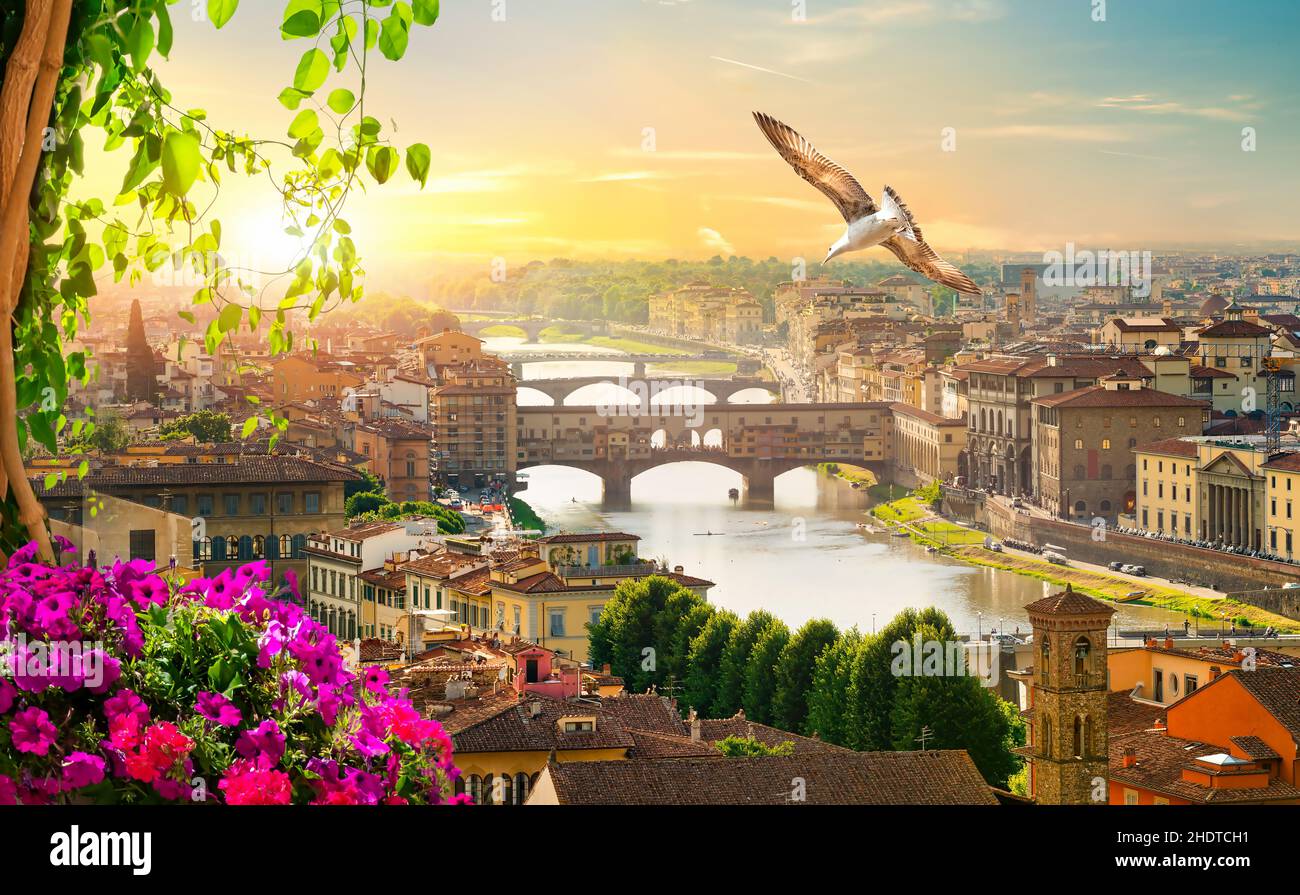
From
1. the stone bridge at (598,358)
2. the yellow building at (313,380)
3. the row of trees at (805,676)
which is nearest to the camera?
the row of trees at (805,676)

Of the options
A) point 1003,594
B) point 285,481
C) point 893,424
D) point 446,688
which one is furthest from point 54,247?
point 893,424

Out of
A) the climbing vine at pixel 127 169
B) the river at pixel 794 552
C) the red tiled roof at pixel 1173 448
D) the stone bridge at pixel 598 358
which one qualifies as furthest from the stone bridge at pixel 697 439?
the climbing vine at pixel 127 169

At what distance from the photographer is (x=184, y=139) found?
18.3 inches

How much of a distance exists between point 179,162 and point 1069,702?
493 centimetres

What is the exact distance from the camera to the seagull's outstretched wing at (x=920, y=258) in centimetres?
81

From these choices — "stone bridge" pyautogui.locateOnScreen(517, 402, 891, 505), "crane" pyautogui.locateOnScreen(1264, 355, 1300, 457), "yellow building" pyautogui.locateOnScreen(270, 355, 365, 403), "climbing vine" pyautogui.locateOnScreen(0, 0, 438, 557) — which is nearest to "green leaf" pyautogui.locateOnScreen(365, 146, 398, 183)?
"climbing vine" pyautogui.locateOnScreen(0, 0, 438, 557)

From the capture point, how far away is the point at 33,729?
14.5 inches

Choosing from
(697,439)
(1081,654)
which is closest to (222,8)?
(1081,654)

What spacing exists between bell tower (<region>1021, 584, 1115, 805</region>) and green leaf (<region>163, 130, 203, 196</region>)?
4.58 m

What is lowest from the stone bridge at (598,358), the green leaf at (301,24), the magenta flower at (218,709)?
the magenta flower at (218,709)

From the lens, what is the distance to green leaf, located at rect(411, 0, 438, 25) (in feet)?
1.53

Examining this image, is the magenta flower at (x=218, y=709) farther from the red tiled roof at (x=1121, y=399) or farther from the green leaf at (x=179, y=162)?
the red tiled roof at (x=1121, y=399)

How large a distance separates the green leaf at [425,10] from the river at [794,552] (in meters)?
8.62

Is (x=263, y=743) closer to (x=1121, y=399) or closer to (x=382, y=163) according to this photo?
(x=382, y=163)
